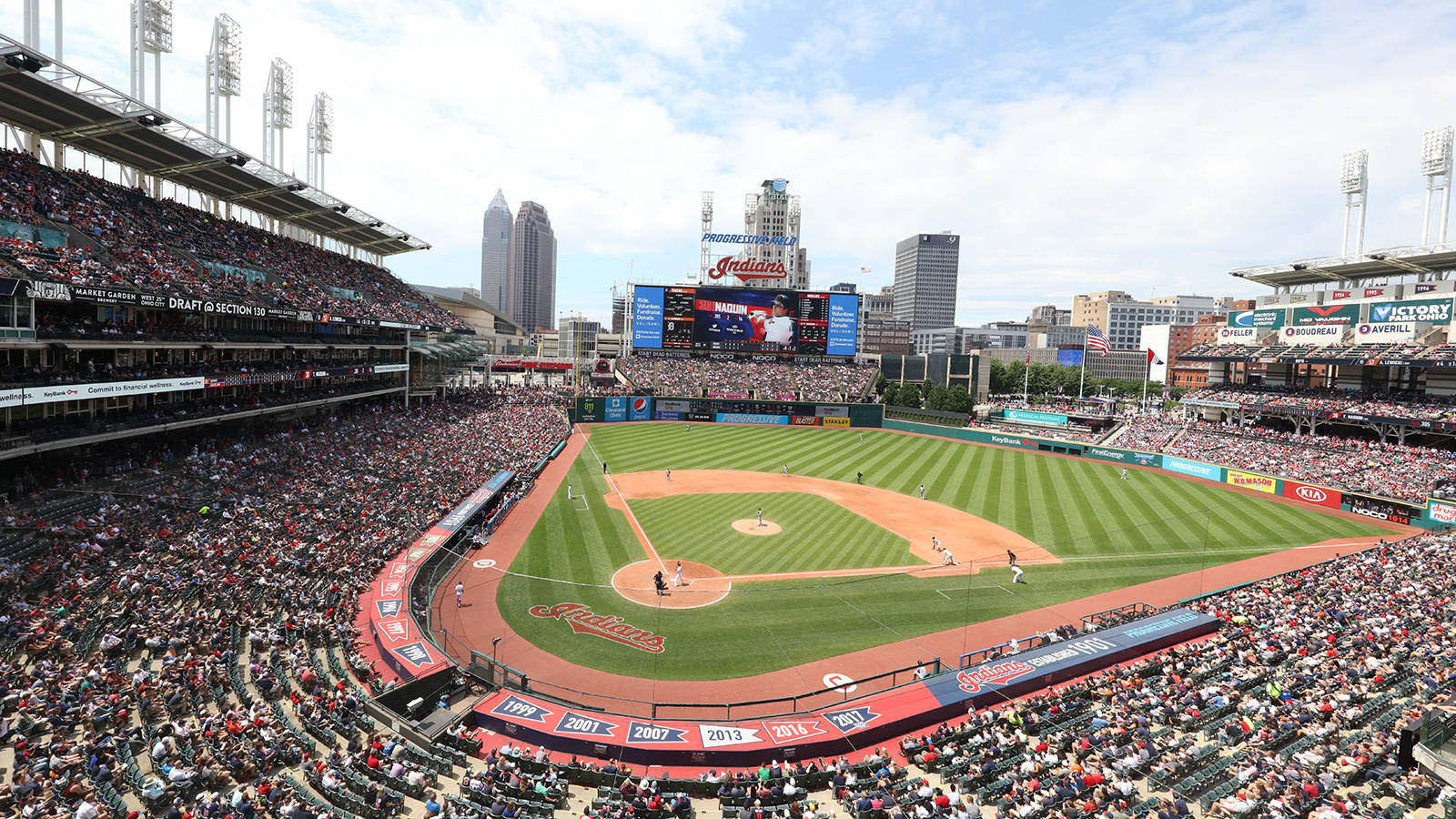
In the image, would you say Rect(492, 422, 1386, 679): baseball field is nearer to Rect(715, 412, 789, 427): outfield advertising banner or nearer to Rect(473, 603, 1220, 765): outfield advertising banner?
Rect(473, 603, 1220, 765): outfield advertising banner

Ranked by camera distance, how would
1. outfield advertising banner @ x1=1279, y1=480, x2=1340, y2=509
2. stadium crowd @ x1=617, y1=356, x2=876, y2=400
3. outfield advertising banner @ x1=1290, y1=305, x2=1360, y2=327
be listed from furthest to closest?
1. stadium crowd @ x1=617, y1=356, x2=876, y2=400
2. outfield advertising banner @ x1=1290, y1=305, x2=1360, y2=327
3. outfield advertising banner @ x1=1279, y1=480, x2=1340, y2=509

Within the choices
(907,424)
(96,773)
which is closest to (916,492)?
(907,424)

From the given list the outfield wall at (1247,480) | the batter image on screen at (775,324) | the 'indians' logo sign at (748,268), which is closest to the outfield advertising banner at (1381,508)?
the outfield wall at (1247,480)

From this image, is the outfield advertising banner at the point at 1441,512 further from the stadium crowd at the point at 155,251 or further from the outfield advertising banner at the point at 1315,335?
the stadium crowd at the point at 155,251

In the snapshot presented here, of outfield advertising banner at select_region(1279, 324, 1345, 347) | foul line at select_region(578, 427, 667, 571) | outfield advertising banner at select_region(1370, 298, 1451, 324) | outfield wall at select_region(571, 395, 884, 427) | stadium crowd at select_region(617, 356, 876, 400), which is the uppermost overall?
outfield advertising banner at select_region(1370, 298, 1451, 324)

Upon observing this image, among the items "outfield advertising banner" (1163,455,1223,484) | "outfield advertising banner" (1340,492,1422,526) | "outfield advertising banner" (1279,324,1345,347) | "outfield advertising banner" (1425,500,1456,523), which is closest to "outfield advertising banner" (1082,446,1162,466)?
"outfield advertising banner" (1163,455,1223,484)

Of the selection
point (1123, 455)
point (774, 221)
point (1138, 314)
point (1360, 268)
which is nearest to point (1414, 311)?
point (1360, 268)
